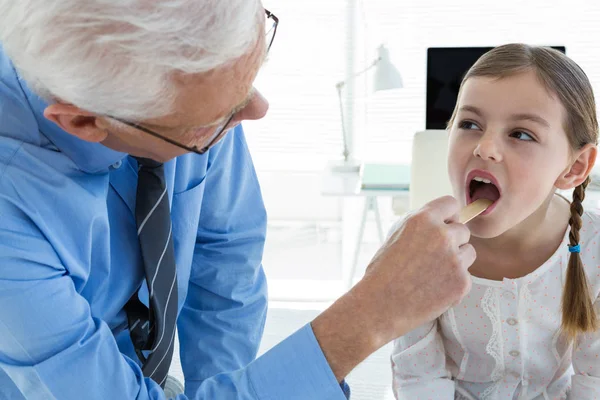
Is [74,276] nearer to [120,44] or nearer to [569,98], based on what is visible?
[120,44]

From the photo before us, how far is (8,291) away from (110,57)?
284 millimetres

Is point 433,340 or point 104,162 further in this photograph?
point 433,340

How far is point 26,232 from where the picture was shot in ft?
2.57

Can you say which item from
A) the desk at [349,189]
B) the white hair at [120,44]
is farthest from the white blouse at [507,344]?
the desk at [349,189]

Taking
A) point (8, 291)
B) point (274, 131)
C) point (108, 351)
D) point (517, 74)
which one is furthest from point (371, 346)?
point (274, 131)

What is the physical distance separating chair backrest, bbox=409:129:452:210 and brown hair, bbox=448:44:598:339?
85cm

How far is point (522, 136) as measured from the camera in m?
1.09

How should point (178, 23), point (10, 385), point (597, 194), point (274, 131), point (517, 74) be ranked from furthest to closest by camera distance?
point (274, 131), point (597, 194), point (517, 74), point (10, 385), point (178, 23)

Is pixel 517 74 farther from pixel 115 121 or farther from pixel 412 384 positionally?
pixel 115 121

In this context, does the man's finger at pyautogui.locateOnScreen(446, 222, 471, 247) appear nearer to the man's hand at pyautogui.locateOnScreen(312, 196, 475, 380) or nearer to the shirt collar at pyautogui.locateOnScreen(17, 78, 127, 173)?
the man's hand at pyautogui.locateOnScreen(312, 196, 475, 380)

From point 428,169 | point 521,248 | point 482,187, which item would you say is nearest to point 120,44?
point 482,187

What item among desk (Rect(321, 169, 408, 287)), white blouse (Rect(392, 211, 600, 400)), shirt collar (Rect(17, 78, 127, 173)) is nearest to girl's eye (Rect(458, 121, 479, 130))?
white blouse (Rect(392, 211, 600, 400))

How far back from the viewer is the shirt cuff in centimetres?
81

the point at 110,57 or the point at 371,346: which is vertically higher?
the point at 110,57
